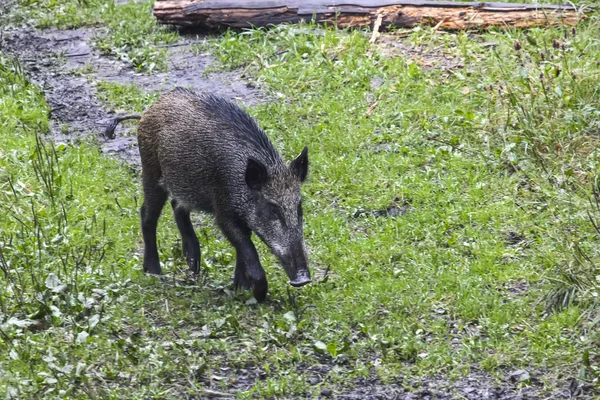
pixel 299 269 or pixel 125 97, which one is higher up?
pixel 125 97

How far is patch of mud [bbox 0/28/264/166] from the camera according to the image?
32.4 ft

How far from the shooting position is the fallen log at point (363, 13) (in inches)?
424

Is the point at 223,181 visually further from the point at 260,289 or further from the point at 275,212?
the point at 260,289

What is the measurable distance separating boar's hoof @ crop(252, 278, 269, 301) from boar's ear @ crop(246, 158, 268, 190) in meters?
0.67

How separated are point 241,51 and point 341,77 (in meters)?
1.45

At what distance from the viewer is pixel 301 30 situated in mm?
11141

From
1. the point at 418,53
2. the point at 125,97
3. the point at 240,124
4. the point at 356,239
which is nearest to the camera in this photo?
the point at 240,124

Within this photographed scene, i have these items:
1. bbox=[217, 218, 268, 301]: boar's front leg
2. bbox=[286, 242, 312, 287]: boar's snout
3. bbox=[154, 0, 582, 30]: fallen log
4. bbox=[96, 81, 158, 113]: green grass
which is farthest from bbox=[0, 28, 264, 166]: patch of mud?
bbox=[286, 242, 312, 287]: boar's snout

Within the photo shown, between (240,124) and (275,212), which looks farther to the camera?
(240,124)

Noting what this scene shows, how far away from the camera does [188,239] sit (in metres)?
7.18

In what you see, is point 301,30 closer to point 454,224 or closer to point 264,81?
point 264,81

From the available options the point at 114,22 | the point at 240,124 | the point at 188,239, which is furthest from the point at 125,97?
the point at 240,124

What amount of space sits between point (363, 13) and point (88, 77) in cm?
331

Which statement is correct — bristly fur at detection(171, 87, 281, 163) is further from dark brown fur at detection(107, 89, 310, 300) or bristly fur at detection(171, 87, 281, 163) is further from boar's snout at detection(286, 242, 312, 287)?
boar's snout at detection(286, 242, 312, 287)
